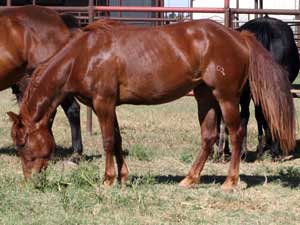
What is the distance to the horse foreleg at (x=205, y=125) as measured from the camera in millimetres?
7047

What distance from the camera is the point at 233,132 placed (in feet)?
22.5

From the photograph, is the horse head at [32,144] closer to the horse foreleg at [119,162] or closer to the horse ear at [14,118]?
the horse ear at [14,118]

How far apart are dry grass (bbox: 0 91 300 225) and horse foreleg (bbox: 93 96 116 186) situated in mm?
146

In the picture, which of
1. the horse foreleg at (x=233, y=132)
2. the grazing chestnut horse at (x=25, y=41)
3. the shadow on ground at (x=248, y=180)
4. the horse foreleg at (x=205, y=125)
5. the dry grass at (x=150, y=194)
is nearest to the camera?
the dry grass at (x=150, y=194)

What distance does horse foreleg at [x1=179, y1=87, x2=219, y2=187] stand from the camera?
705 cm

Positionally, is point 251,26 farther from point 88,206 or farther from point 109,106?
point 88,206

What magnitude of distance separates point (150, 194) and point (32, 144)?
1.18 m

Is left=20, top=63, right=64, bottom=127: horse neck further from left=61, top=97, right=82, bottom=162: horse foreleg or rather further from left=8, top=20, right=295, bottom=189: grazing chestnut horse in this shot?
left=61, top=97, right=82, bottom=162: horse foreleg

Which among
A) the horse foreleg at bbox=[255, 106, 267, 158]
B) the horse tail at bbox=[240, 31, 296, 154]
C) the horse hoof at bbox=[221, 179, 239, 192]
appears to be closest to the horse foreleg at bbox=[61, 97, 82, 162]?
the horse foreleg at bbox=[255, 106, 267, 158]

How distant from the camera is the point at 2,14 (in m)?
8.29

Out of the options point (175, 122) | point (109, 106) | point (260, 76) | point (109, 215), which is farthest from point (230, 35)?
point (175, 122)

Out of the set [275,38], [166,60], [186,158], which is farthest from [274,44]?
[166,60]

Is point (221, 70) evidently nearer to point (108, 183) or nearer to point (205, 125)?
point (205, 125)

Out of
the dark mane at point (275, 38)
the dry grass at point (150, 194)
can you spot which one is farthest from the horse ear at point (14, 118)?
the dark mane at point (275, 38)
